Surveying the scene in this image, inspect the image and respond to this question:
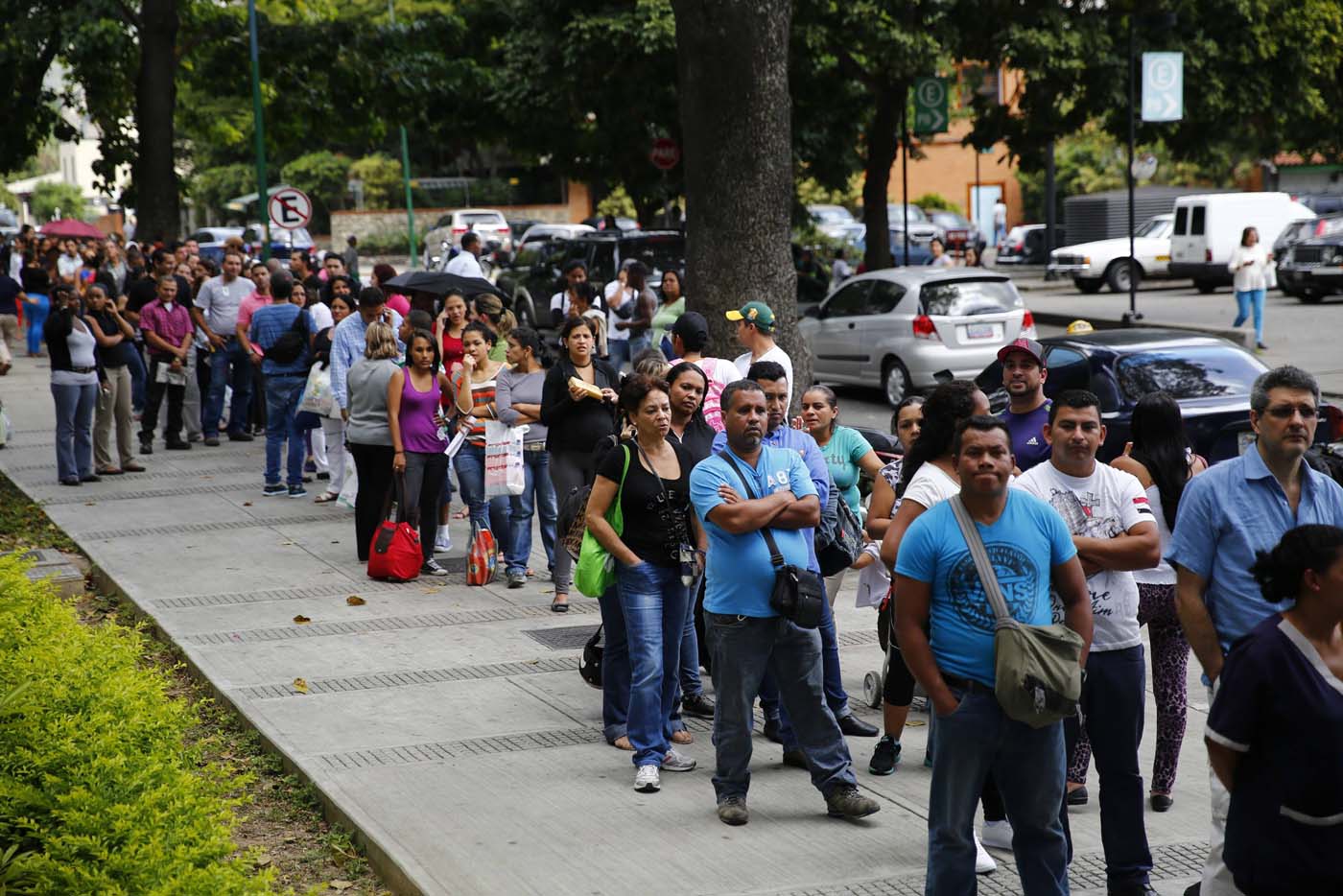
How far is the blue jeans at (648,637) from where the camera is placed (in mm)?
6691

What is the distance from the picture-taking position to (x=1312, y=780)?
154 inches

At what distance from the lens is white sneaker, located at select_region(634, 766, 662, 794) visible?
21.6ft

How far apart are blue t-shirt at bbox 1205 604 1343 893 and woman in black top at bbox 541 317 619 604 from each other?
5672 millimetres

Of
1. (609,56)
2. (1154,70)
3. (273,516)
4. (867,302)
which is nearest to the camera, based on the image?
(273,516)

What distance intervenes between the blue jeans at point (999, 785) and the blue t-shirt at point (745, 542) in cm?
129

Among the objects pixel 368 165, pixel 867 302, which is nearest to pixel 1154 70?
pixel 867 302

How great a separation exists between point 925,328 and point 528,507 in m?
8.98

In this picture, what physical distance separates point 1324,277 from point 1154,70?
7005mm

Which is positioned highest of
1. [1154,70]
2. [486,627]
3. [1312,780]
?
[1154,70]

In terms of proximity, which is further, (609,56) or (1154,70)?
(609,56)

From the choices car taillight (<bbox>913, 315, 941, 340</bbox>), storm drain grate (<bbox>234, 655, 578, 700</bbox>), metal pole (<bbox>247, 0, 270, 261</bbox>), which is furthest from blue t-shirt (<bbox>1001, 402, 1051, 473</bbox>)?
metal pole (<bbox>247, 0, 270, 261</bbox>)

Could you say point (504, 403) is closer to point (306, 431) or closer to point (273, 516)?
point (273, 516)

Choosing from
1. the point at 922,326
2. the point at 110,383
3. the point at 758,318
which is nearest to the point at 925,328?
the point at 922,326

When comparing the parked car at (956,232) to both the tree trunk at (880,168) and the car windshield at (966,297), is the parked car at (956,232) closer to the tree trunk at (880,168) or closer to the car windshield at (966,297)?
the tree trunk at (880,168)
